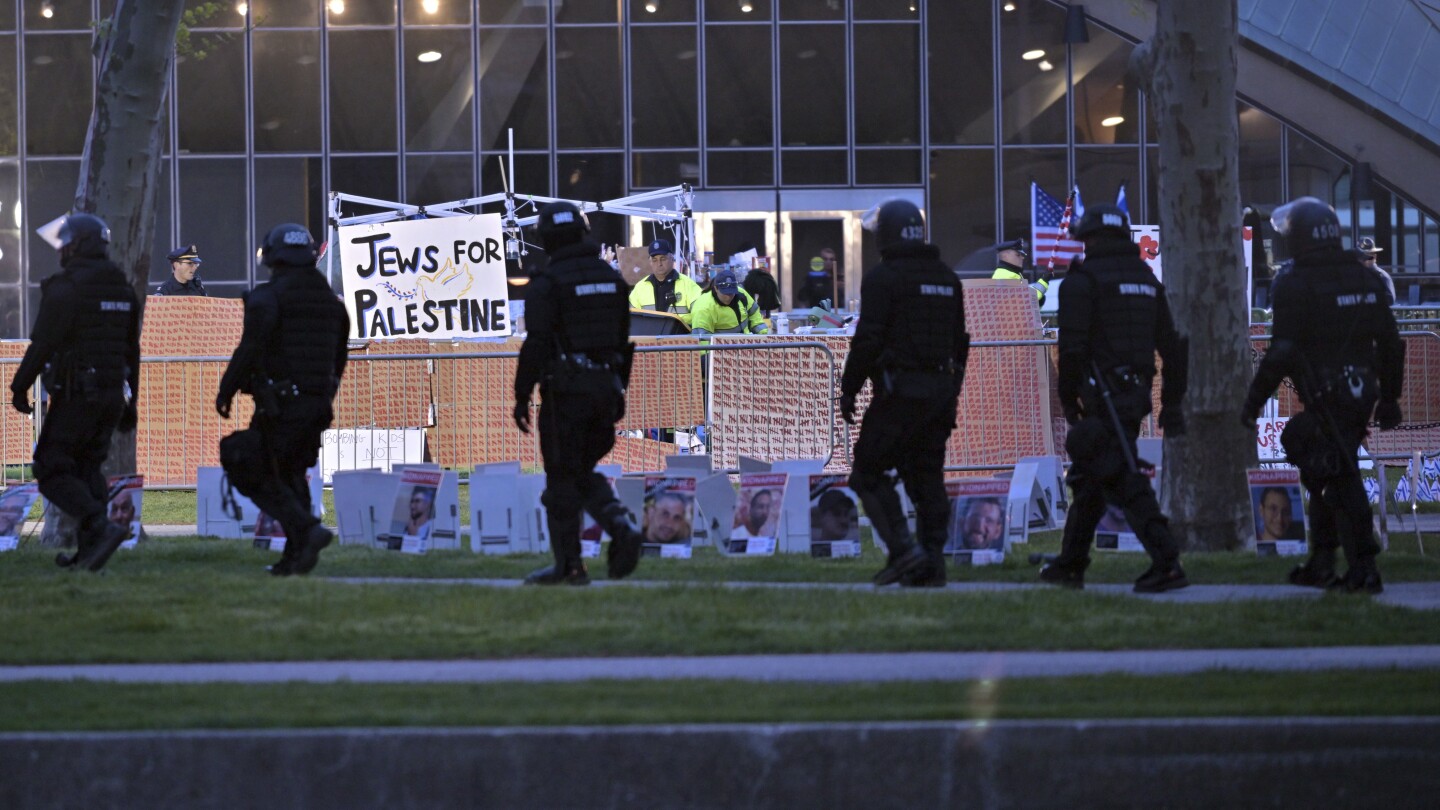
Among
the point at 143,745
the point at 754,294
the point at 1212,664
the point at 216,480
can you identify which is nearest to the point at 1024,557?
the point at 1212,664

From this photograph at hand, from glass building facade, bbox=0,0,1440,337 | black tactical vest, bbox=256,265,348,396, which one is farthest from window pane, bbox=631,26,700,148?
black tactical vest, bbox=256,265,348,396

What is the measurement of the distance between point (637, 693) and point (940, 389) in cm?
359

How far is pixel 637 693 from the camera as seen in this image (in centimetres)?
659

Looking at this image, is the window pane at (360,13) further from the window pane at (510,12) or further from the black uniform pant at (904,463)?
the black uniform pant at (904,463)

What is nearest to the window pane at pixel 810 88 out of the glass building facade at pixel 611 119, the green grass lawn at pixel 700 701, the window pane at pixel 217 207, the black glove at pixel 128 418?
the glass building facade at pixel 611 119

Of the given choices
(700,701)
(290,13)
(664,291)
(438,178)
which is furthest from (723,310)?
(290,13)

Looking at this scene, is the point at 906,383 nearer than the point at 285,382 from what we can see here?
Yes

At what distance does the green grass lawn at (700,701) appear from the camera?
6.05 metres

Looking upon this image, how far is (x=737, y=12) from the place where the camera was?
33875 millimetres

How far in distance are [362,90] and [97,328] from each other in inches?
937

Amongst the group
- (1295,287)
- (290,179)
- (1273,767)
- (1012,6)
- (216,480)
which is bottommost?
(1273,767)

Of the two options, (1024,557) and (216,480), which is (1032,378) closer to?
(1024,557)

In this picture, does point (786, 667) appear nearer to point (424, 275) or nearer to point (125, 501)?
point (125, 501)

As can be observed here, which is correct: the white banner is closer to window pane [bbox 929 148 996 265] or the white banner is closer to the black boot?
the black boot
